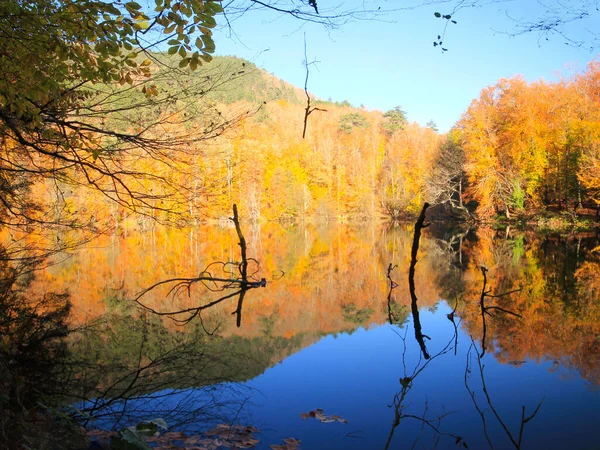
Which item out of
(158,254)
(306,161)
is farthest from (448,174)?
(158,254)

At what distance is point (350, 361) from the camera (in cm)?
636

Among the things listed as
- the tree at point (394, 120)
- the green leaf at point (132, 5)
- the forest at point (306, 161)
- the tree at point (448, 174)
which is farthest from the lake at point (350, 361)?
the tree at point (394, 120)

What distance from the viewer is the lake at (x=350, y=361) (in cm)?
414

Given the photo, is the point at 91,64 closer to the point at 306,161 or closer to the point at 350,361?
the point at 350,361

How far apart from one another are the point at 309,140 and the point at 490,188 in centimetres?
2165

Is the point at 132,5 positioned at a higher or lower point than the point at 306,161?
lower

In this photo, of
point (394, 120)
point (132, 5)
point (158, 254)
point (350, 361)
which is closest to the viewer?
point (132, 5)

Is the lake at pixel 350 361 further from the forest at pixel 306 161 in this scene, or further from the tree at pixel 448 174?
the tree at pixel 448 174

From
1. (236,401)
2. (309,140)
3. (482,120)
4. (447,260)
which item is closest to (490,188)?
(482,120)

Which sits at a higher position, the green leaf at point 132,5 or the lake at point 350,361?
the green leaf at point 132,5

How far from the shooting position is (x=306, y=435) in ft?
13.7

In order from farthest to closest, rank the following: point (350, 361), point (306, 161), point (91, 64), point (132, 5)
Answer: point (306, 161) → point (350, 361) → point (91, 64) → point (132, 5)

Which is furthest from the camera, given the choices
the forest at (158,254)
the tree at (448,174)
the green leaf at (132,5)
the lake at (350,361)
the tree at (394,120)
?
the tree at (394,120)

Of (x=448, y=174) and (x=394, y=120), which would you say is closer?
(x=448, y=174)
